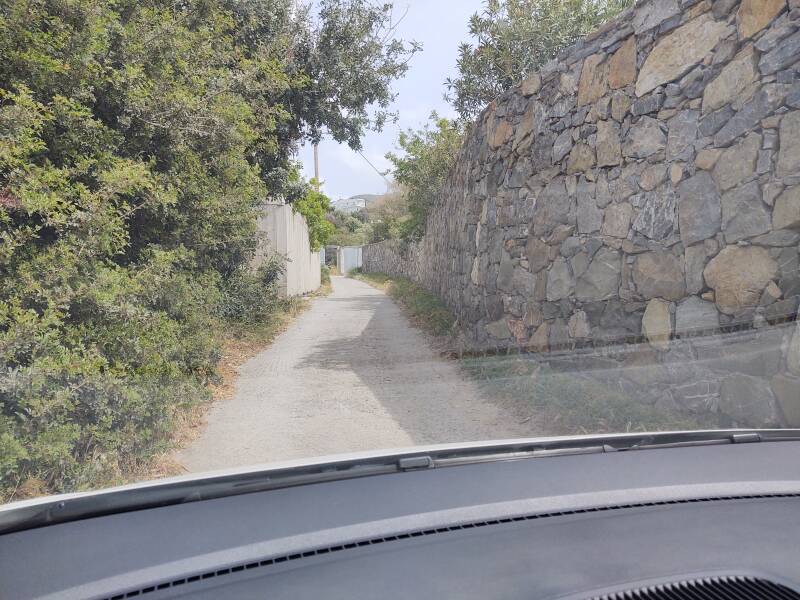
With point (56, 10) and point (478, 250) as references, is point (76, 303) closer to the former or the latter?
point (56, 10)

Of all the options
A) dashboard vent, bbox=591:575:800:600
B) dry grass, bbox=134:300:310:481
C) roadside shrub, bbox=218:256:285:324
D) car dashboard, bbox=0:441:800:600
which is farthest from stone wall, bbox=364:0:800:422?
roadside shrub, bbox=218:256:285:324

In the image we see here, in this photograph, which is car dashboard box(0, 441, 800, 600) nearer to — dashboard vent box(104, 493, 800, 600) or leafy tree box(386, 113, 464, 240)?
dashboard vent box(104, 493, 800, 600)

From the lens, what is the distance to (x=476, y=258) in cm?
1050

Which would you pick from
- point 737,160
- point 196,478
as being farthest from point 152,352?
point 737,160

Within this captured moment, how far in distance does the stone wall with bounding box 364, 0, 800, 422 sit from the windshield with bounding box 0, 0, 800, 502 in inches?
0.9

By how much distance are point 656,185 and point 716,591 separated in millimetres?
4751

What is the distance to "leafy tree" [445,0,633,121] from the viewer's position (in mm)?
11586

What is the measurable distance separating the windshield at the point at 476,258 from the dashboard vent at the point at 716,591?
3.03m

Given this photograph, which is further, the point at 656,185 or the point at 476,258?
the point at 476,258

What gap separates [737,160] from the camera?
5.04 meters

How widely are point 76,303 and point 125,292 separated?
42cm

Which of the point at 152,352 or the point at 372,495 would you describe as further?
the point at 152,352

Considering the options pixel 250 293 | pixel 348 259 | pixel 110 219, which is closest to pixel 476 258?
pixel 250 293

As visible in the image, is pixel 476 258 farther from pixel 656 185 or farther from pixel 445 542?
pixel 445 542
